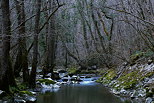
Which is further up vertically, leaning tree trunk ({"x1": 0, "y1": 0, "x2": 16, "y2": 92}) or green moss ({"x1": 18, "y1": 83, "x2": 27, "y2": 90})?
leaning tree trunk ({"x1": 0, "y1": 0, "x2": 16, "y2": 92})

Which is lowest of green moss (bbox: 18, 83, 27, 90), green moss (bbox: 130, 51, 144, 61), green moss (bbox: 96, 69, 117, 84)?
green moss (bbox: 96, 69, 117, 84)

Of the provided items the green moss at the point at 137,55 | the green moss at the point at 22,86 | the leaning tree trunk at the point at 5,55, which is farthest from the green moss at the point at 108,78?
the leaning tree trunk at the point at 5,55

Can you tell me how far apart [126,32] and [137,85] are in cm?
461

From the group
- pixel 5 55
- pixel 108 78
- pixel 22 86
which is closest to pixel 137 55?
pixel 108 78

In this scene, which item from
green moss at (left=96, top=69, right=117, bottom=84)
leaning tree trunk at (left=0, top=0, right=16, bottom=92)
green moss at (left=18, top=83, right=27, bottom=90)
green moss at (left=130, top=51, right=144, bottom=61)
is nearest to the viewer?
leaning tree trunk at (left=0, top=0, right=16, bottom=92)

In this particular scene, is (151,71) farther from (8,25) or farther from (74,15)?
(74,15)

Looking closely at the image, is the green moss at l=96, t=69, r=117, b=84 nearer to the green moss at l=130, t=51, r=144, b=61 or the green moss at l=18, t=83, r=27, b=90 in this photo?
the green moss at l=130, t=51, r=144, b=61

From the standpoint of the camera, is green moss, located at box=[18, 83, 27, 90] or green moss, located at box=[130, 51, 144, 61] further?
green moss, located at box=[130, 51, 144, 61]

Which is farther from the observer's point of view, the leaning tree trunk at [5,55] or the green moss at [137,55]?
the green moss at [137,55]

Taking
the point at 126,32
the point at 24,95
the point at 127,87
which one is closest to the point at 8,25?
the point at 24,95

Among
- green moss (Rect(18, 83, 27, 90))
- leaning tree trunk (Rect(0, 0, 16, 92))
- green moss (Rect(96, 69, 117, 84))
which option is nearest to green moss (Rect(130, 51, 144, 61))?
green moss (Rect(96, 69, 117, 84))

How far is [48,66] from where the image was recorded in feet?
52.5

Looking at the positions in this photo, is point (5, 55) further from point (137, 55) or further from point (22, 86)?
point (137, 55)

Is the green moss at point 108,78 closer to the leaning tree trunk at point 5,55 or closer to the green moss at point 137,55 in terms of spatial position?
the green moss at point 137,55
